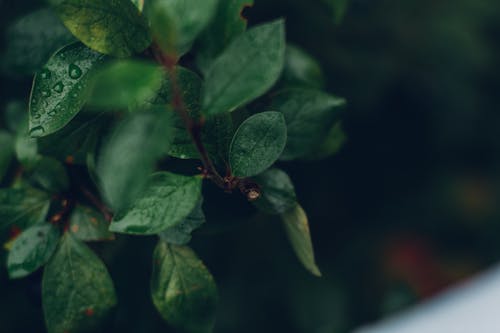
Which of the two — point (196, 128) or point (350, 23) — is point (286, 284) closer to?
point (350, 23)

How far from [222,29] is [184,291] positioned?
0.33m

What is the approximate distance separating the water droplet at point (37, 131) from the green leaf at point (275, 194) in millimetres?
249

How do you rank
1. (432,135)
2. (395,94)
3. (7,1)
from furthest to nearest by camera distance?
(432,135)
(395,94)
(7,1)

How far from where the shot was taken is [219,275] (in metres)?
1.30

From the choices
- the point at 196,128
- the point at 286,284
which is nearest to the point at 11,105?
the point at 196,128

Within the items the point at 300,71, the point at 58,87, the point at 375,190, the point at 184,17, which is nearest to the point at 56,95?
the point at 58,87

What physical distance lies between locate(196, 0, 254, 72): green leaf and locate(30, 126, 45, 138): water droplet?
0.23 meters

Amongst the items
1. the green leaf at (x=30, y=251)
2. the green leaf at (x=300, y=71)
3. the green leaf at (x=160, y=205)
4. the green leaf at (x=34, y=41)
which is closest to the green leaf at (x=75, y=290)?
the green leaf at (x=30, y=251)

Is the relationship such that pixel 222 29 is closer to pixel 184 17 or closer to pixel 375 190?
pixel 184 17

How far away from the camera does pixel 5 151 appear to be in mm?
826

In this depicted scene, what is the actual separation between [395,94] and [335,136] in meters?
1.20

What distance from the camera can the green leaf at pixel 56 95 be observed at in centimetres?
59

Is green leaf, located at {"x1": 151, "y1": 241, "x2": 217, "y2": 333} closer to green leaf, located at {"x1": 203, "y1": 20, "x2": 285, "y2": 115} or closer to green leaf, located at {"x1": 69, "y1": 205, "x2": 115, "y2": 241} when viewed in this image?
green leaf, located at {"x1": 69, "y1": 205, "x2": 115, "y2": 241}

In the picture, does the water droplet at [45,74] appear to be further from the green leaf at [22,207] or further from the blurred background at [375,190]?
the blurred background at [375,190]
